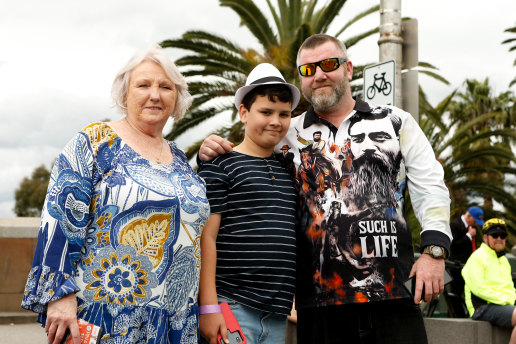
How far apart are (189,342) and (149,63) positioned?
1.34 m

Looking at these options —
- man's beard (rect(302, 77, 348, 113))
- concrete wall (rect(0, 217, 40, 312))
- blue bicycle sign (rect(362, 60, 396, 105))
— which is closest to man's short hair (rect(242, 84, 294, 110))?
man's beard (rect(302, 77, 348, 113))

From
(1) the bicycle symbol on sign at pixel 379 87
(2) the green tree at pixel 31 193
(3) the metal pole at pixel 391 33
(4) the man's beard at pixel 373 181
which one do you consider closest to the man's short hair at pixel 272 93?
(4) the man's beard at pixel 373 181

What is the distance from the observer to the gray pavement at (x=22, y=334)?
25.5 feet

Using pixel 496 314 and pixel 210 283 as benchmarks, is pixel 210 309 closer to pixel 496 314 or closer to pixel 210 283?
→ pixel 210 283

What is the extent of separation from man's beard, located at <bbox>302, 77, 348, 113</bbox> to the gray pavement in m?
5.81

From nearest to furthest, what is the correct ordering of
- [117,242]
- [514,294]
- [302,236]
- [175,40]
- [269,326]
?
[117,242] → [269,326] → [302,236] → [514,294] → [175,40]

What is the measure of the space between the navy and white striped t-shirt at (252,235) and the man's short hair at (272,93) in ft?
1.14

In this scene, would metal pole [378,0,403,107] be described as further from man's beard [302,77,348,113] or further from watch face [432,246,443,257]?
watch face [432,246,443,257]

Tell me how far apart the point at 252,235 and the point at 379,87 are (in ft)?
12.0

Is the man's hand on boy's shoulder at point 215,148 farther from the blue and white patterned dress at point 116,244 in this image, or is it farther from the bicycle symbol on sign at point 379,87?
the bicycle symbol on sign at point 379,87

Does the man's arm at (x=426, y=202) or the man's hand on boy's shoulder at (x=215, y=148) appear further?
the man's hand on boy's shoulder at (x=215, y=148)

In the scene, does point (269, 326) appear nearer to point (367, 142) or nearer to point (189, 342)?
point (189, 342)

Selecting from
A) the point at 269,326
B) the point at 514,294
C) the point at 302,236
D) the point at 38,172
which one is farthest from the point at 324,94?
the point at 38,172

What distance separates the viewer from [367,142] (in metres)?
3.31
